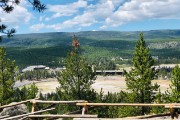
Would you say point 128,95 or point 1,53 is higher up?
point 1,53

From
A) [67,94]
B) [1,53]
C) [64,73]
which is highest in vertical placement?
[1,53]

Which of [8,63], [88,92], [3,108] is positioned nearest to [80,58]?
[88,92]

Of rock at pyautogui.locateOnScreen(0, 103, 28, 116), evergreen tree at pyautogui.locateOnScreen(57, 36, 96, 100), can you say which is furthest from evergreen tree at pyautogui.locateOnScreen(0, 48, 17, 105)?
rock at pyautogui.locateOnScreen(0, 103, 28, 116)

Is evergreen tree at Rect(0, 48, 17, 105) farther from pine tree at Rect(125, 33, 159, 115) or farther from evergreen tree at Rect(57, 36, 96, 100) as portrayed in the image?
pine tree at Rect(125, 33, 159, 115)

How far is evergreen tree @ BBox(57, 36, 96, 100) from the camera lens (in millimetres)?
54688

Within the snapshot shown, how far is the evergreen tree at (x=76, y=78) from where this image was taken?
54688mm

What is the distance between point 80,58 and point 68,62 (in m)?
2.59

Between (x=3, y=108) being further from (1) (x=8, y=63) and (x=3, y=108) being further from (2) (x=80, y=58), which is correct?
(2) (x=80, y=58)

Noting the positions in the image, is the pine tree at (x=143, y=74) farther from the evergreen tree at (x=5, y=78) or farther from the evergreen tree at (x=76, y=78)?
the evergreen tree at (x=5, y=78)

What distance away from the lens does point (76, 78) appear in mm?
55156

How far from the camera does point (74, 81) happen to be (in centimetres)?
5500

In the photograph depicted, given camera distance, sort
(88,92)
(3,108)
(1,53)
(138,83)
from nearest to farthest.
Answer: (3,108)
(138,83)
(1,53)
(88,92)

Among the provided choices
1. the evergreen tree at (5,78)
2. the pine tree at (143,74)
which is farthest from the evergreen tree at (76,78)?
the pine tree at (143,74)

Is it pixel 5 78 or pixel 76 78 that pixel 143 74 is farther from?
pixel 5 78
